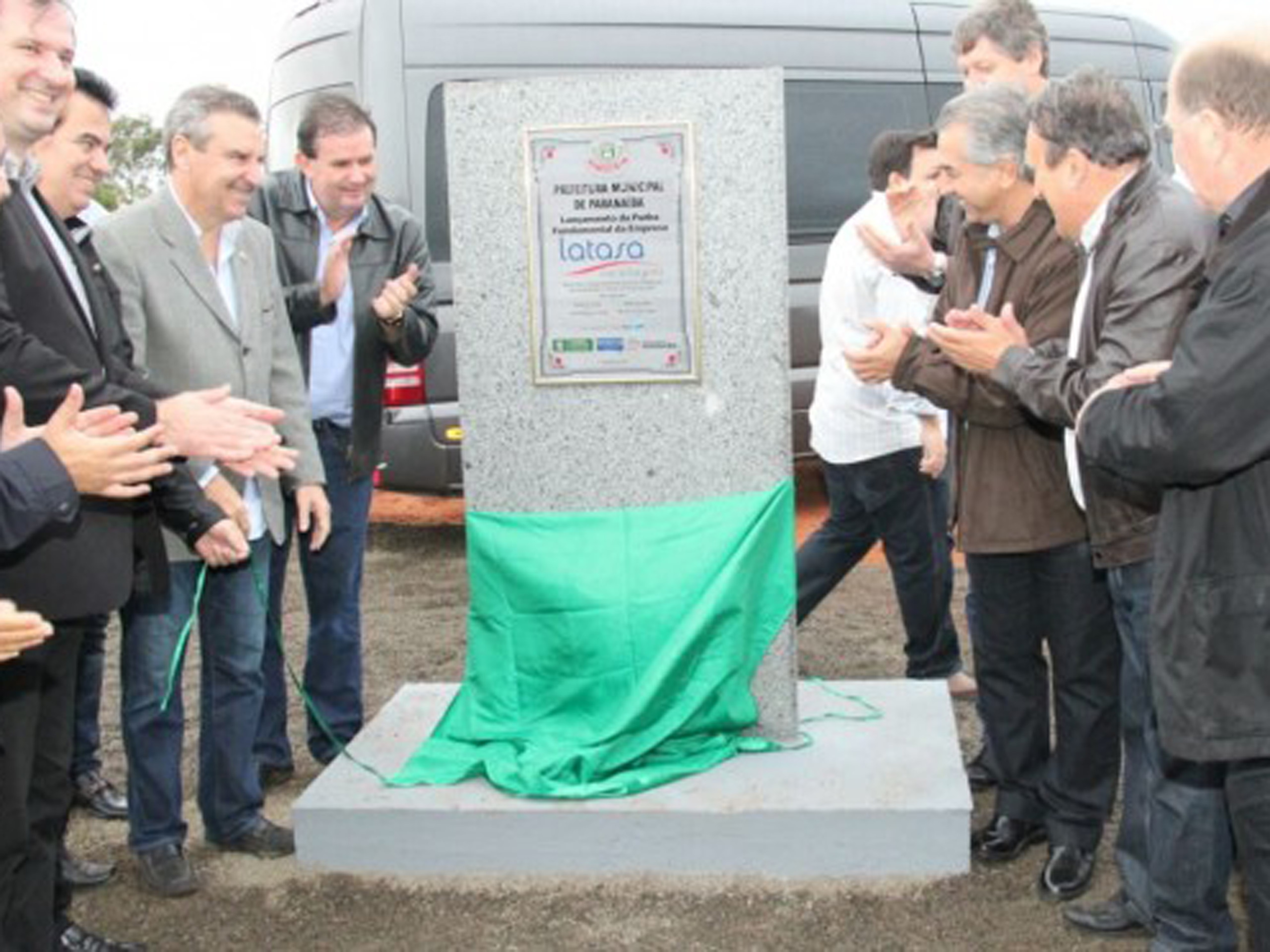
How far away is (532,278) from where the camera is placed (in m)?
4.20

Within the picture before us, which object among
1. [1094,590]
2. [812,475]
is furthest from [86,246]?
[812,475]

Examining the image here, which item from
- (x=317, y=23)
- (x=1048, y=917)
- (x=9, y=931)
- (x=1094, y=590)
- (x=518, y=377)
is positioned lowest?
(x=1048, y=917)

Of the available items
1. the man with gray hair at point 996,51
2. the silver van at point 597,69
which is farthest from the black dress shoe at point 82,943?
the silver van at point 597,69

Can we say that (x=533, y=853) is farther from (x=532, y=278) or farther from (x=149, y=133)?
(x=149, y=133)

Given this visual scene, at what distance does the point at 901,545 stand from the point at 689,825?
161cm

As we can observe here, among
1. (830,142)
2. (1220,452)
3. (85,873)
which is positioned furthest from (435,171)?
(1220,452)

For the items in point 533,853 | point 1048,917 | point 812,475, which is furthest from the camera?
point 812,475

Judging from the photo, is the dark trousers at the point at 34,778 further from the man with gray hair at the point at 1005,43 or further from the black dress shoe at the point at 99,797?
the man with gray hair at the point at 1005,43

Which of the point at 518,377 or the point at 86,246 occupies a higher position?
the point at 86,246

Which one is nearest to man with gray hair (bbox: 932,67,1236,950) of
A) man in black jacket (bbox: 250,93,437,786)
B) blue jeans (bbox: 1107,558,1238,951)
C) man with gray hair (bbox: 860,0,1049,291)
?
blue jeans (bbox: 1107,558,1238,951)

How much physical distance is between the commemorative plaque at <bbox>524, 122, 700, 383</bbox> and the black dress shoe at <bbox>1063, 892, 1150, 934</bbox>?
1660 mm

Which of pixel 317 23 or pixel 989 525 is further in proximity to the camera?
pixel 317 23

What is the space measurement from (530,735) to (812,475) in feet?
21.7

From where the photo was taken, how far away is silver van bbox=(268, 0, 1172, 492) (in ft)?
26.0
